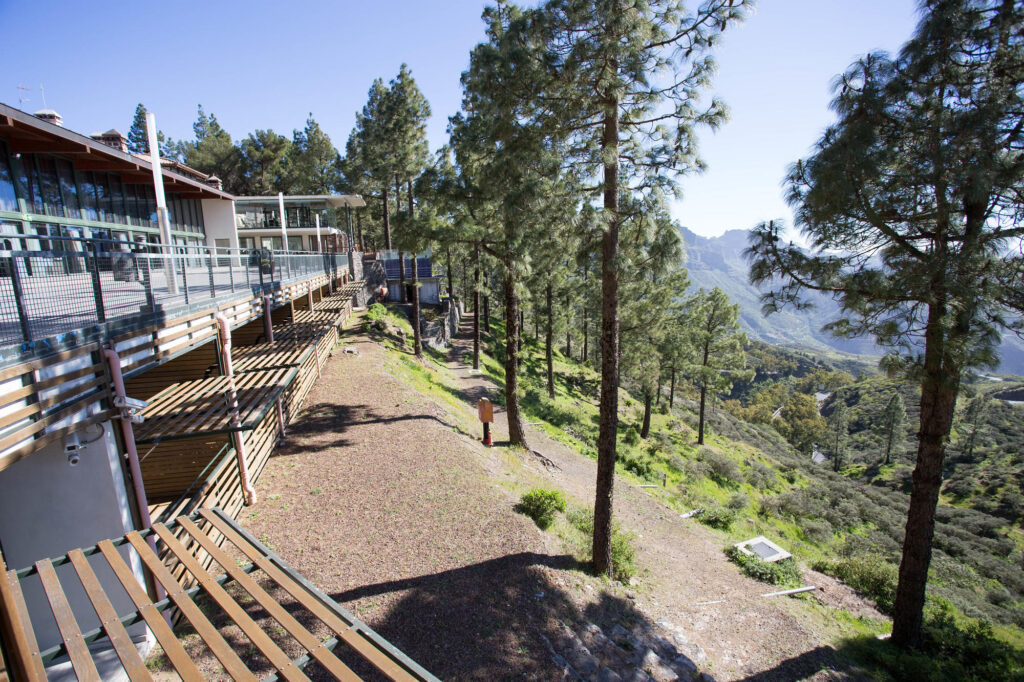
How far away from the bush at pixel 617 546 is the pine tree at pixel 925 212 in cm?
484

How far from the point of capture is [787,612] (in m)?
9.19

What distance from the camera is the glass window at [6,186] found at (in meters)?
10.6

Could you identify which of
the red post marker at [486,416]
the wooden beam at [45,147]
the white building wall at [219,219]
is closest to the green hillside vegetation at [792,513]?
the red post marker at [486,416]

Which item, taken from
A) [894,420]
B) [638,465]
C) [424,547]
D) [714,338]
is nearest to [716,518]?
[638,465]

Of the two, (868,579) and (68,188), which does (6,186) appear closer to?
(68,188)

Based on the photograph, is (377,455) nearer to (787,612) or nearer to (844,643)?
(787,612)

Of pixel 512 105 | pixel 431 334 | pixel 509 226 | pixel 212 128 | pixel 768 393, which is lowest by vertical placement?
pixel 768 393

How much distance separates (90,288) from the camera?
4.94 metres

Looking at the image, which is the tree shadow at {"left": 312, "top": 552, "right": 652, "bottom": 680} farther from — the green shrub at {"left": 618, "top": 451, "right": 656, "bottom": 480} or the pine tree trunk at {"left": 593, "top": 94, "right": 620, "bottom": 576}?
the green shrub at {"left": 618, "top": 451, "right": 656, "bottom": 480}

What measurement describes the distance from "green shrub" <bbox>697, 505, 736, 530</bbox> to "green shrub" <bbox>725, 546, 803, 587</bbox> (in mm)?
2859

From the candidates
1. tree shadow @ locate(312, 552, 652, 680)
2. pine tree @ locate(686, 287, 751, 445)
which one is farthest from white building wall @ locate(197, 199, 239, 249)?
pine tree @ locate(686, 287, 751, 445)

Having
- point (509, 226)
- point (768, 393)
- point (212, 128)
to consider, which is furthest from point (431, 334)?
point (768, 393)

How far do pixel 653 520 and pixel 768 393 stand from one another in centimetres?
11792

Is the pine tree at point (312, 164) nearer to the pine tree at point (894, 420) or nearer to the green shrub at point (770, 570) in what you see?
the green shrub at point (770, 570)
